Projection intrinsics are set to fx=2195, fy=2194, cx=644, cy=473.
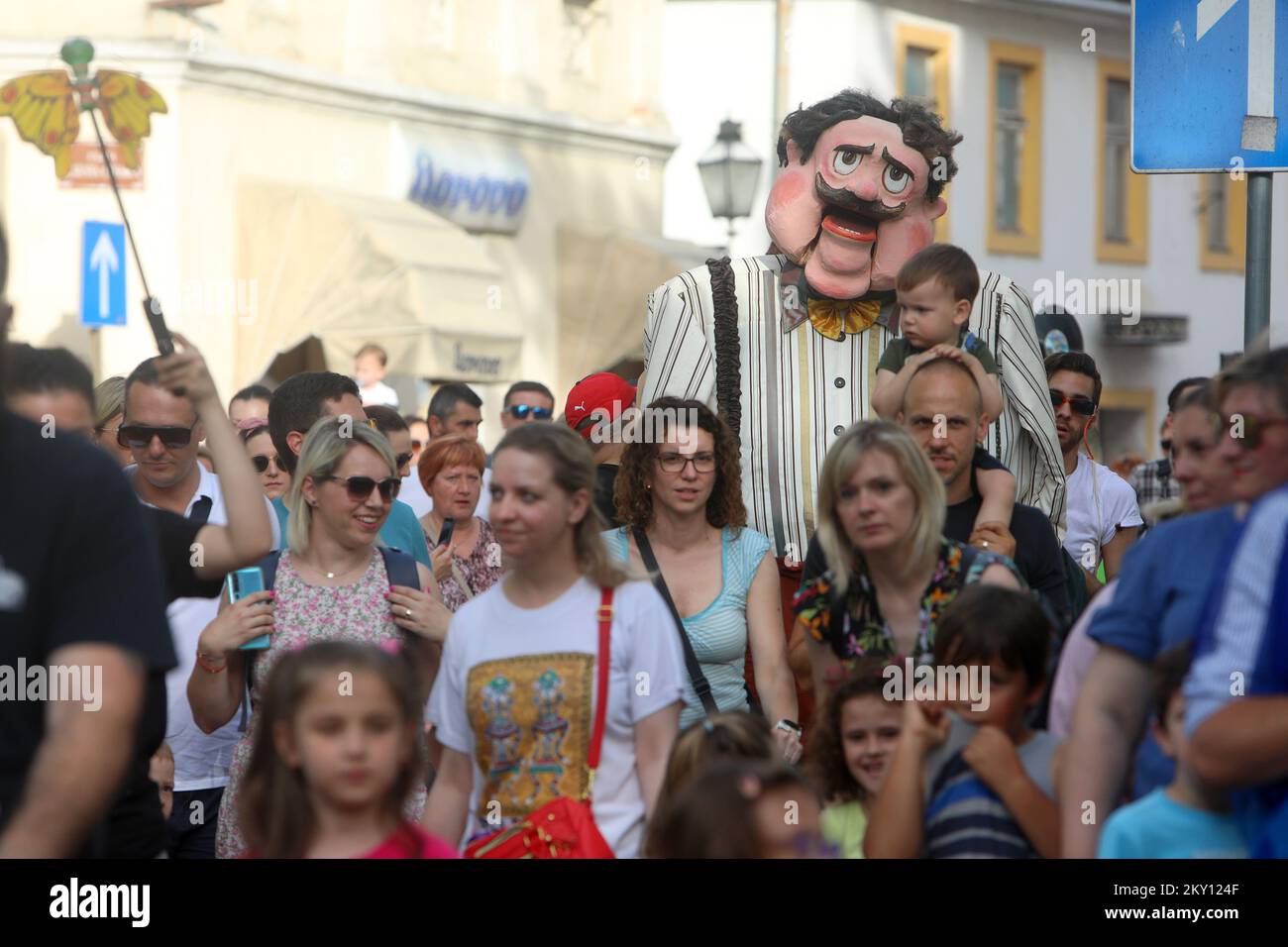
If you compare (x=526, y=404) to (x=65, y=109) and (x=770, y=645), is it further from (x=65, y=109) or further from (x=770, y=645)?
(x=65, y=109)

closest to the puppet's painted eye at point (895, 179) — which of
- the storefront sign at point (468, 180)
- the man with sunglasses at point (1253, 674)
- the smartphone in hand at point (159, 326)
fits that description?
the smartphone in hand at point (159, 326)

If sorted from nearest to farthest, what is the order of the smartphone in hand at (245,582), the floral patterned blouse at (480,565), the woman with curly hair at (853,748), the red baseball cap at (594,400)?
the woman with curly hair at (853,748) < the smartphone in hand at (245,582) < the red baseball cap at (594,400) < the floral patterned blouse at (480,565)

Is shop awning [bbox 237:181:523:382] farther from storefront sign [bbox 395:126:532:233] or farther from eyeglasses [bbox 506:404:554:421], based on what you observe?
eyeglasses [bbox 506:404:554:421]

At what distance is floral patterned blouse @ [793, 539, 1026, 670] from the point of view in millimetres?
4980

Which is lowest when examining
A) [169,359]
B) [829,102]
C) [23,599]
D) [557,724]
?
[557,724]

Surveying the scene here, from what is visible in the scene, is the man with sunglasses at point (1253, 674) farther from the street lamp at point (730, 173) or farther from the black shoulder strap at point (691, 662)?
the street lamp at point (730, 173)

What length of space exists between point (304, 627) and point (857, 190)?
2357mm

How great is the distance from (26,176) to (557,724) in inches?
505

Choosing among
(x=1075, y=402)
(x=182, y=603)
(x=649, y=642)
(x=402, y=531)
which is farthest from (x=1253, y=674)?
(x=1075, y=402)

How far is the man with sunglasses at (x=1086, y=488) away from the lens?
7.93 m

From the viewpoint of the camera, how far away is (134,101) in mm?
15898

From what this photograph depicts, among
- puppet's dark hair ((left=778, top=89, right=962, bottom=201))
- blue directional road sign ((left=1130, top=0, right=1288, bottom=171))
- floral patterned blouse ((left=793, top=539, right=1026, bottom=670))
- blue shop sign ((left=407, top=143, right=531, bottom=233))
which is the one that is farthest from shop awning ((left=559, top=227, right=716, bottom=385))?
floral patterned blouse ((left=793, top=539, right=1026, bottom=670))
